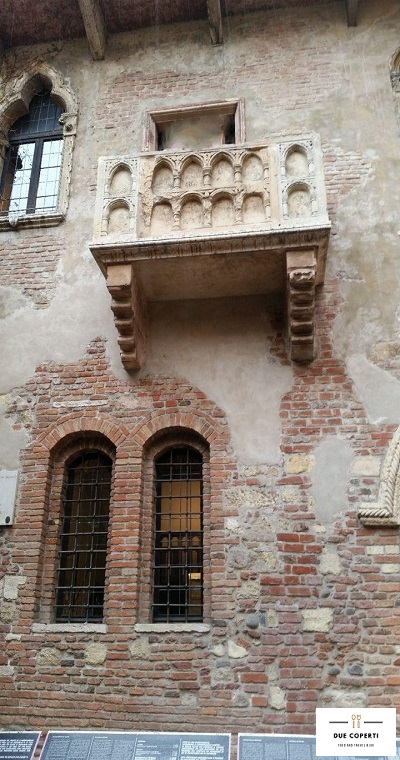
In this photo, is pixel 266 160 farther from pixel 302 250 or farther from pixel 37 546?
pixel 37 546

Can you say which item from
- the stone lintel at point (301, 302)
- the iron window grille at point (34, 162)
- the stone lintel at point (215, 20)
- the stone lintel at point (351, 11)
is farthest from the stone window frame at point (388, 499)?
the stone lintel at point (215, 20)

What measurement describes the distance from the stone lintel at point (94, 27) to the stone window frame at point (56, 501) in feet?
17.1

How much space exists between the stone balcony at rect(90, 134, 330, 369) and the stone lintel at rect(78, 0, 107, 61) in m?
2.80

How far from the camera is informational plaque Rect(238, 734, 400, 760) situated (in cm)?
500

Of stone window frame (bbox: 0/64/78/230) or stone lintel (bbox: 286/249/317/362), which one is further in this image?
stone window frame (bbox: 0/64/78/230)

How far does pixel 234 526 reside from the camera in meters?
6.08

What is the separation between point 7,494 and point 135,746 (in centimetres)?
269

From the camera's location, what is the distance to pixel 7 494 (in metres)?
6.60

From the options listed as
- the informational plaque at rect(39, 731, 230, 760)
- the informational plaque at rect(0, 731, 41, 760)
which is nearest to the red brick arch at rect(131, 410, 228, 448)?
the informational plaque at rect(39, 731, 230, 760)

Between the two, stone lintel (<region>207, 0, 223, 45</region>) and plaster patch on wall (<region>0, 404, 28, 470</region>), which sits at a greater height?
stone lintel (<region>207, 0, 223, 45</region>)

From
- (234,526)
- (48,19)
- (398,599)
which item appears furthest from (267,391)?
(48,19)

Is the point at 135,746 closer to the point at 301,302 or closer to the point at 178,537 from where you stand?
the point at 178,537

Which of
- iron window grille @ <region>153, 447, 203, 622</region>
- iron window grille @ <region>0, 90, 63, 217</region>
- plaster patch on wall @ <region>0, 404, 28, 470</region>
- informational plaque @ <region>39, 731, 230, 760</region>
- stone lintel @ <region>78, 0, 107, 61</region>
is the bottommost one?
informational plaque @ <region>39, 731, 230, 760</region>

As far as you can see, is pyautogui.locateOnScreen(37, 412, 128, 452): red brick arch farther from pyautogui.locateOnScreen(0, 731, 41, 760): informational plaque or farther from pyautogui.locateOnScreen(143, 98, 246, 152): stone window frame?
pyautogui.locateOnScreen(143, 98, 246, 152): stone window frame
